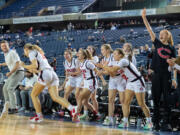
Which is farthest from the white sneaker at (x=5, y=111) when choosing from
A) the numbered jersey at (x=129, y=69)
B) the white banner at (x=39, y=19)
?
the white banner at (x=39, y=19)

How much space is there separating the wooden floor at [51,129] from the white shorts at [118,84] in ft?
2.97

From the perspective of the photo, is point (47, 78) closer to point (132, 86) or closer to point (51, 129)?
point (51, 129)

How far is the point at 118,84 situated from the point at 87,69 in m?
0.82

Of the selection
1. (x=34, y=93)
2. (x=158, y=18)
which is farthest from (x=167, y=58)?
(x=158, y=18)

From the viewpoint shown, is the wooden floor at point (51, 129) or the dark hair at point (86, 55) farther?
the dark hair at point (86, 55)

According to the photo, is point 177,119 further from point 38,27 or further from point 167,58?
point 38,27

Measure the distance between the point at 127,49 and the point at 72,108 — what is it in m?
1.57

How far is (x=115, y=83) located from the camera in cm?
704

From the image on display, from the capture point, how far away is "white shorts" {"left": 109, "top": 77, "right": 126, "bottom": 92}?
6906mm

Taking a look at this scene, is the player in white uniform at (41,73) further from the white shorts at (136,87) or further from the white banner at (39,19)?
the white banner at (39,19)

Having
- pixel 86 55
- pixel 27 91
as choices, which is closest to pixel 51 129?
pixel 86 55

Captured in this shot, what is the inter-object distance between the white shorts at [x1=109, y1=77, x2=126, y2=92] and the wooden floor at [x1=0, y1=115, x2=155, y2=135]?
91 cm

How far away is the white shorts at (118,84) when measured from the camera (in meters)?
6.91

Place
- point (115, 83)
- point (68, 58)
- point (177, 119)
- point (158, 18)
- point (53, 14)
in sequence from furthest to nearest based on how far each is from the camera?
1. point (53, 14)
2. point (158, 18)
3. point (68, 58)
4. point (115, 83)
5. point (177, 119)
